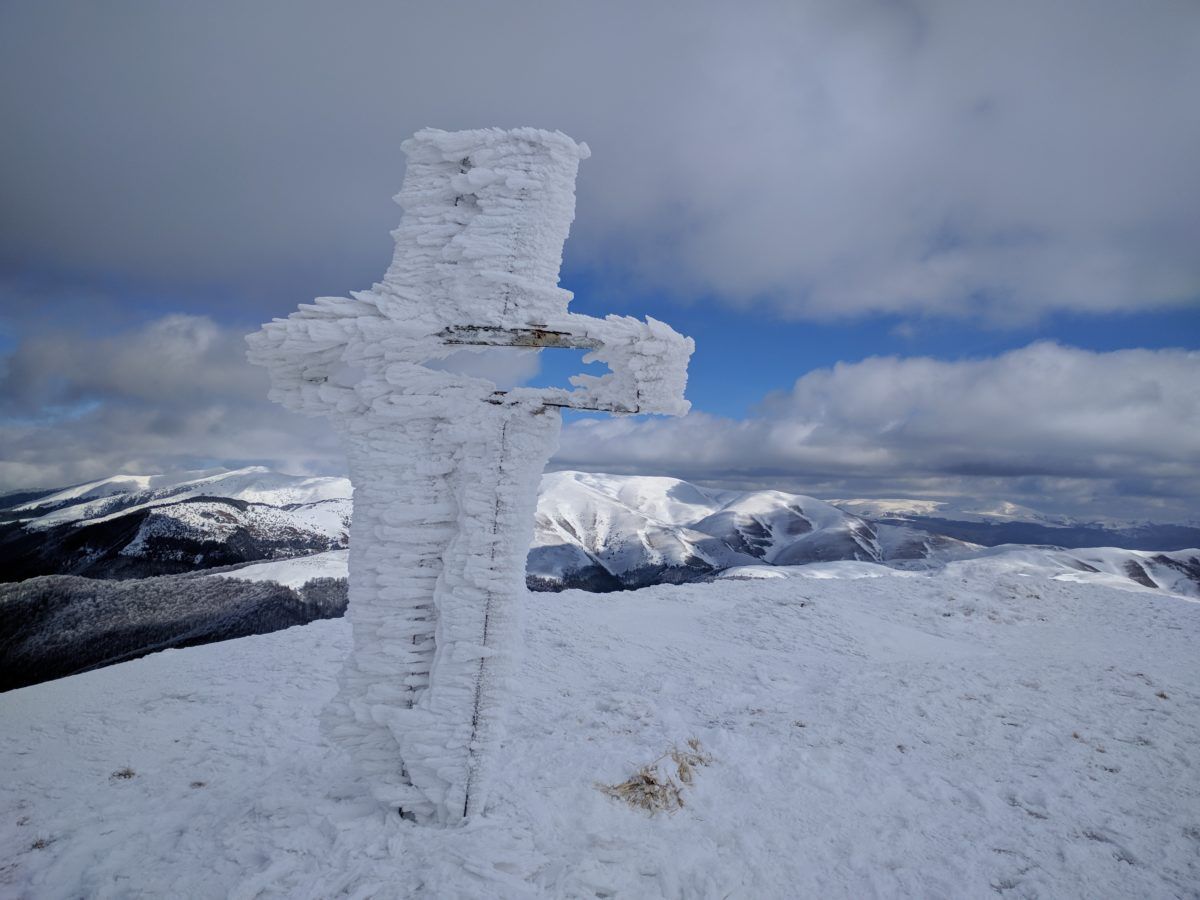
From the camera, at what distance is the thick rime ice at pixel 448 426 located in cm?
653

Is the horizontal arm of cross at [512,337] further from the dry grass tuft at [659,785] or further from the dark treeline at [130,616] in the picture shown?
the dark treeline at [130,616]

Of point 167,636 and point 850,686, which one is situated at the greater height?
point 850,686

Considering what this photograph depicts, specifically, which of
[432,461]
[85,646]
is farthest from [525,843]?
[85,646]

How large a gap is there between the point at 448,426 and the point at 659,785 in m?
5.86

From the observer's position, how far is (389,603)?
265 inches

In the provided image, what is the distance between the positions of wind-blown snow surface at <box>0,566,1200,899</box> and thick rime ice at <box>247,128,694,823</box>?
1186 mm

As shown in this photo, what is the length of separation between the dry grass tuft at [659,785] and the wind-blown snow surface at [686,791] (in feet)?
0.59

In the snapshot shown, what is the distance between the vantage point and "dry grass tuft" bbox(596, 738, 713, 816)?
6930mm

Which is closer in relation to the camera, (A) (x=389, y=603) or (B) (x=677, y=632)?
(A) (x=389, y=603)

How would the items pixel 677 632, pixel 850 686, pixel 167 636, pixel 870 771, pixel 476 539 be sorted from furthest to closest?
pixel 167 636 → pixel 677 632 → pixel 850 686 → pixel 870 771 → pixel 476 539

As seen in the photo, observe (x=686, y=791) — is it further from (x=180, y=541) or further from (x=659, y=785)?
(x=180, y=541)

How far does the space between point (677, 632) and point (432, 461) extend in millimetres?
11181

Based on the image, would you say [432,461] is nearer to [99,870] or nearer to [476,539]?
[476,539]

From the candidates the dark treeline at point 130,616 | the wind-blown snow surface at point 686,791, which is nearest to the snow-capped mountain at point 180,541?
the dark treeline at point 130,616
